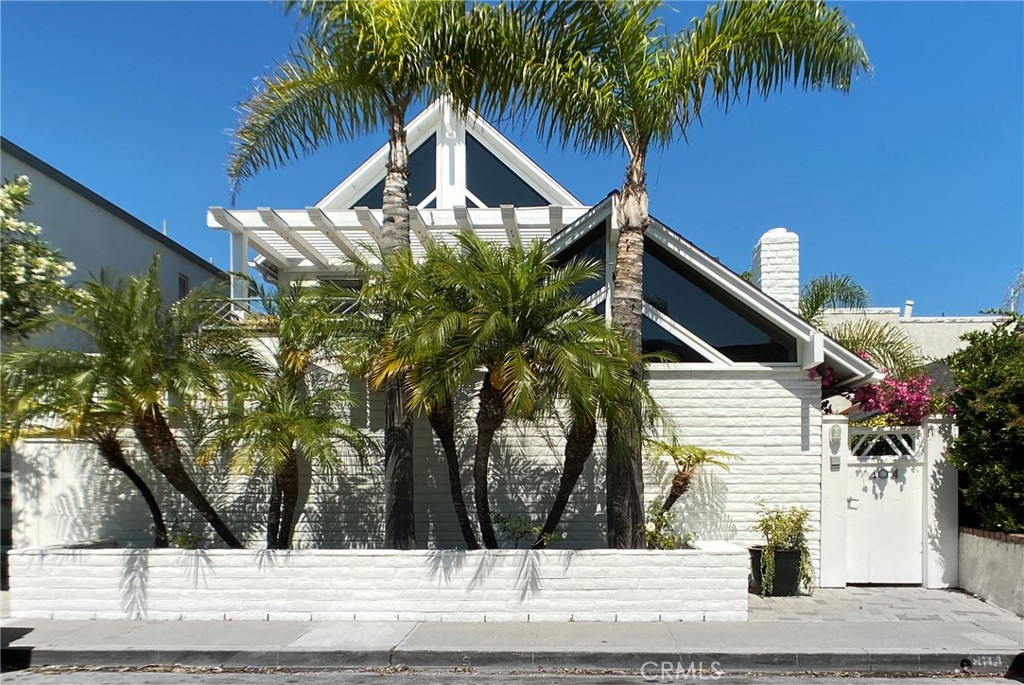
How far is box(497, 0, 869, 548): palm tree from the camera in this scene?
8523mm

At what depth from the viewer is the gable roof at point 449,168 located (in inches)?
587

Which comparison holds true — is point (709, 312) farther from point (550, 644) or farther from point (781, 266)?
point (550, 644)

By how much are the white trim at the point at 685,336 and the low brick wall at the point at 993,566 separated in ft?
12.2

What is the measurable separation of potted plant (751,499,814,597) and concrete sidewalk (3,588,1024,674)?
3.37ft

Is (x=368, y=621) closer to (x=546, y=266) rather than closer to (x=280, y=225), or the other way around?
(x=546, y=266)

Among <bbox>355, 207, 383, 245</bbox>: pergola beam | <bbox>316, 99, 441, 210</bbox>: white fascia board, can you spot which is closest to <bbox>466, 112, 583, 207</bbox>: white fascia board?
<bbox>316, 99, 441, 210</bbox>: white fascia board

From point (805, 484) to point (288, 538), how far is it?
693 centimetres

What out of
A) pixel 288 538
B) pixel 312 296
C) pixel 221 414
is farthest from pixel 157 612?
pixel 312 296

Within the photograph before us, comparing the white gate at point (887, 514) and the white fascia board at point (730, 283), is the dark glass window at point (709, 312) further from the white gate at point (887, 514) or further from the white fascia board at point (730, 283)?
the white gate at point (887, 514)

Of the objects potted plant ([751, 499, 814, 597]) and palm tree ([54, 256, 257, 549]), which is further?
potted plant ([751, 499, 814, 597])

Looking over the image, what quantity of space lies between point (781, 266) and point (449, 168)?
7192 millimetres

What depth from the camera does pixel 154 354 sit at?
8.23 metres

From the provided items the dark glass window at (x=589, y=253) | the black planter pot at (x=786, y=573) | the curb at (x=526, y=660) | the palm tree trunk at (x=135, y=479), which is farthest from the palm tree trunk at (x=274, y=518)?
the black planter pot at (x=786, y=573)

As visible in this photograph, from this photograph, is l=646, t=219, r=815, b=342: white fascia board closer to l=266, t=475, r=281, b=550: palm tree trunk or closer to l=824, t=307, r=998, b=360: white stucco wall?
l=266, t=475, r=281, b=550: palm tree trunk
